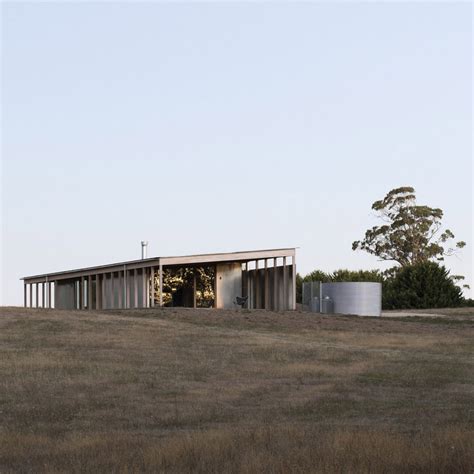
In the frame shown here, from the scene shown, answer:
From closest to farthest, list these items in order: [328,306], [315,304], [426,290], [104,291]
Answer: [328,306] < [315,304] < [104,291] < [426,290]

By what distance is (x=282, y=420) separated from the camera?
18.4 m

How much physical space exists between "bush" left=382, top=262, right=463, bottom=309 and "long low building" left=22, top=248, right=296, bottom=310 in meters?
12.7

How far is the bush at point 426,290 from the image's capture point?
5766 cm

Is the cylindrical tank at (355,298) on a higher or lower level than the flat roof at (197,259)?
lower

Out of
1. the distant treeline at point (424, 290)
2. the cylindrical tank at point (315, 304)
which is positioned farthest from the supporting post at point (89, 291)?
the distant treeline at point (424, 290)

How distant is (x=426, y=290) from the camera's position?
190ft

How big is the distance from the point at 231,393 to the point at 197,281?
2775 cm

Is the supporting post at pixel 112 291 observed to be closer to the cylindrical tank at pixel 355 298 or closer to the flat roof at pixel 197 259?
the flat roof at pixel 197 259

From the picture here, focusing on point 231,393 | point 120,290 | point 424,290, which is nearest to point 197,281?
point 120,290

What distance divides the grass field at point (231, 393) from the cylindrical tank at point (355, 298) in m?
4.08

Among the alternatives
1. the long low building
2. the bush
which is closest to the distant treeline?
the bush

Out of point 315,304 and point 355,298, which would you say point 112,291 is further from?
point 355,298

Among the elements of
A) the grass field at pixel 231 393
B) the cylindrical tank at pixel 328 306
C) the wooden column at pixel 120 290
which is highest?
the wooden column at pixel 120 290

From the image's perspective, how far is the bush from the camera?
2270 inches
